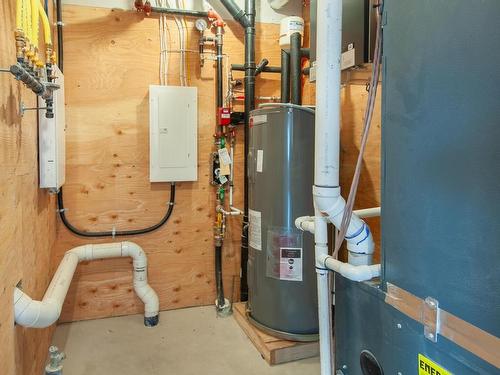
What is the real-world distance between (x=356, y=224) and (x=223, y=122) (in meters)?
1.75

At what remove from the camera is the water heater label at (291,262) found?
91.0 inches

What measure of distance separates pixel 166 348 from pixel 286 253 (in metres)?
0.94

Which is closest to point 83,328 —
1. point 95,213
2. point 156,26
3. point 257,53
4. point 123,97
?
point 95,213

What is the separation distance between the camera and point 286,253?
7.61ft

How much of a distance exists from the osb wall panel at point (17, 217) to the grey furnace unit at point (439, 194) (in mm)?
1176

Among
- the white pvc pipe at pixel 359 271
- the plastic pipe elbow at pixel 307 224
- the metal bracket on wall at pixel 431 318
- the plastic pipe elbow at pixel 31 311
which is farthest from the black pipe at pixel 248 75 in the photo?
the metal bracket on wall at pixel 431 318

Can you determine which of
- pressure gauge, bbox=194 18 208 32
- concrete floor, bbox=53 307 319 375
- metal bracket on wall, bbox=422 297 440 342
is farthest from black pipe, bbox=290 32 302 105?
metal bracket on wall, bbox=422 297 440 342

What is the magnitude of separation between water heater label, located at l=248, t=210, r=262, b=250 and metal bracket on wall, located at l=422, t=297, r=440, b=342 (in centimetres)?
156

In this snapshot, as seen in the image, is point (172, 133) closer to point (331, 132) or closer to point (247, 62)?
point (247, 62)

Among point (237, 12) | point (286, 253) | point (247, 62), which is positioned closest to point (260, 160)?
point (286, 253)

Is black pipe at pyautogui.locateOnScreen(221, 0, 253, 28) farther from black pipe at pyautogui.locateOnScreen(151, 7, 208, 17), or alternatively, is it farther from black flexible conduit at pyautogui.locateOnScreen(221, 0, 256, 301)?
black pipe at pyautogui.locateOnScreen(151, 7, 208, 17)

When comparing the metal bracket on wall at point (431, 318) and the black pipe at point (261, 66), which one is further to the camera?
the black pipe at point (261, 66)

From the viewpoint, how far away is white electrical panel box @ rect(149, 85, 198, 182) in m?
2.71

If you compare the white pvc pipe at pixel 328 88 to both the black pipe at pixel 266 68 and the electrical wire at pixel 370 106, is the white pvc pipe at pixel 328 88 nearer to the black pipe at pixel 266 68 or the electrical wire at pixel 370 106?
the electrical wire at pixel 370 106
